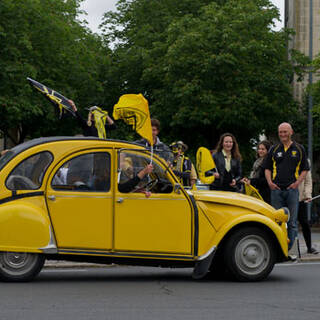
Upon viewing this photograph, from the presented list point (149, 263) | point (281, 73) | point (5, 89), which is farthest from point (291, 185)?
point (281, 73)

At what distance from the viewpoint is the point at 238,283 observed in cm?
994

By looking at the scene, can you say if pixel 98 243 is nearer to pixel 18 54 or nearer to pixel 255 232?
pixel 255 232

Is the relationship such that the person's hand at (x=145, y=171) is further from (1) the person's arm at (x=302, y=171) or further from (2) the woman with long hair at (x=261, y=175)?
(2) the woman with long hair at (x=261, y=175)

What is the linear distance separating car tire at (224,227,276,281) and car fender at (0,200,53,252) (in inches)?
82.6

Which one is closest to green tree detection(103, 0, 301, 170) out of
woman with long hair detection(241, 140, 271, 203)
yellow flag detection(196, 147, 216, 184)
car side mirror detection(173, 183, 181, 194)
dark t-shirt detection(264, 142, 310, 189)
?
woman with long hair detection(241, 140, 271, 203)

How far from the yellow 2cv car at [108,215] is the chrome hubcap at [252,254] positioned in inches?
0.5

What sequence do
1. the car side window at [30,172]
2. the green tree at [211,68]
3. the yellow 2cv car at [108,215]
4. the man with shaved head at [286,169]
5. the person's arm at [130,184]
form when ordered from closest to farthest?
the yellow 2cv car at [108,215], the car side window at [30,172], the person's arm at [130,184], the man with shaved head at [286,169], the green tree at [211,68]

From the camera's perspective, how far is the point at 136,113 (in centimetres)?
1013

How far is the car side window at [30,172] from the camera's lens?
960 cm

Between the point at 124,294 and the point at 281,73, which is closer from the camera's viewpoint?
the point at 124,294

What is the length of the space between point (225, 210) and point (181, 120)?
26346mm

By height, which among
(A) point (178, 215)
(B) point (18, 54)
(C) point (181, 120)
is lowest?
(A) point (178, 215)

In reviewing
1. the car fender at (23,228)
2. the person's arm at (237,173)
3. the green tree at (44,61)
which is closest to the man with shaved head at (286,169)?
the person's arm at (237,173)

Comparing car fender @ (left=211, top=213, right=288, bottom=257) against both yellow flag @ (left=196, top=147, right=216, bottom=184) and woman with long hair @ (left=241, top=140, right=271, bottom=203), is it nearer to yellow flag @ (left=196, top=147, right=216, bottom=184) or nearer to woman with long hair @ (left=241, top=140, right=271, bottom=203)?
yellow flag @ (left=196, top=147, right=216, bottom=184)
